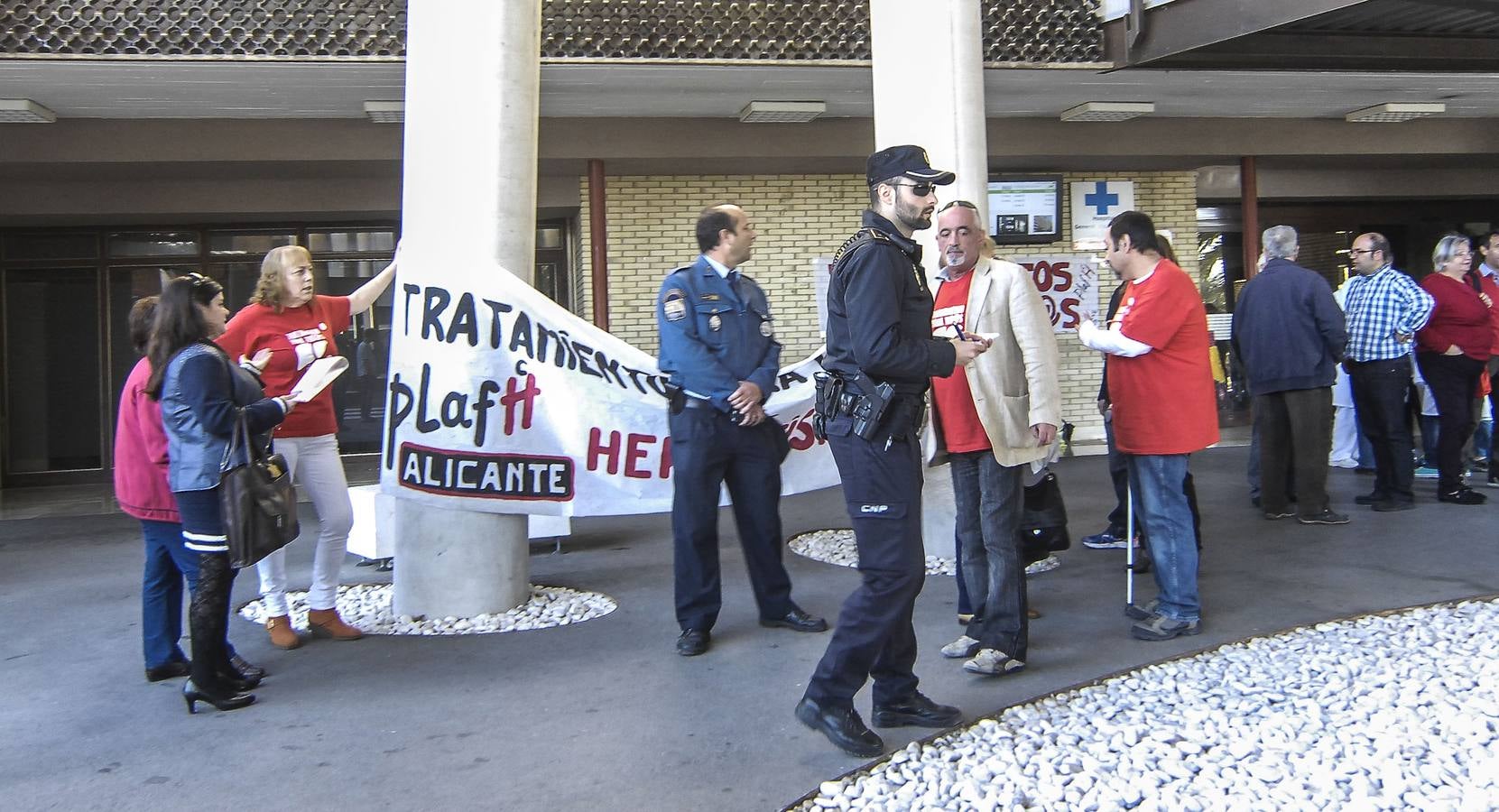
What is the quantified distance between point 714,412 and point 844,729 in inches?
72.1

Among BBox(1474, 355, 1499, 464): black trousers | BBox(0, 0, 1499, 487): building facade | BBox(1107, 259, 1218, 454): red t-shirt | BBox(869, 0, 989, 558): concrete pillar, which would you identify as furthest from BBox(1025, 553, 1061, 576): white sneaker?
BBox(0, 0, 1499, 487): building facade

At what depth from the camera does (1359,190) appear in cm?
1669

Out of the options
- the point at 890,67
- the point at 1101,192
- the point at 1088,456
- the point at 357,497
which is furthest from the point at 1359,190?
the point at 357,497

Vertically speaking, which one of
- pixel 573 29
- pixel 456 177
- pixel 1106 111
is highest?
pixel 573 29

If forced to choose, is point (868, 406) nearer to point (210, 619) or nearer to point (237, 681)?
point (210, 619)

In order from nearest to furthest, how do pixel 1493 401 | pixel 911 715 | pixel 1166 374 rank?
pixel 911 715, pixel 1166 374, pixel 1493 401

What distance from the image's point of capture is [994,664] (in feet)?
15.3

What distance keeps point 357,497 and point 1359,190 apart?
14.9 meters

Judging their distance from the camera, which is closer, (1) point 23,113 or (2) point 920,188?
(2) point 920,188

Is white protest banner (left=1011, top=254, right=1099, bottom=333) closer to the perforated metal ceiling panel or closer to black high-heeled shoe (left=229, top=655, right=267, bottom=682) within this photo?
the perforated metal ceiling panel

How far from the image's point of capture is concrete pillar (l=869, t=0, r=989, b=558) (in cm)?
682

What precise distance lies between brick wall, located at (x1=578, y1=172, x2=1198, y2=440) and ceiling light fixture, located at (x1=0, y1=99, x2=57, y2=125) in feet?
17.9

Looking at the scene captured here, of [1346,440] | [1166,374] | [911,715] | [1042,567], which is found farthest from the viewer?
[1346,440]

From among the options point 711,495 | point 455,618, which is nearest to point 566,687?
point 711,495
